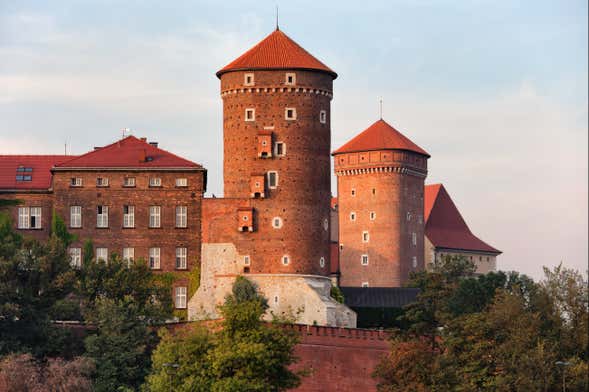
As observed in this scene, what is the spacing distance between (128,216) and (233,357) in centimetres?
2476

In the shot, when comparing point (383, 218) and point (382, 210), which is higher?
point (382, 210)

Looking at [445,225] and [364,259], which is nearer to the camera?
[364,259]

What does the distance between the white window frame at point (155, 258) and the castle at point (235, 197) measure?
0.05m

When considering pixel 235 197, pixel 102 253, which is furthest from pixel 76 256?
pixel 235 197

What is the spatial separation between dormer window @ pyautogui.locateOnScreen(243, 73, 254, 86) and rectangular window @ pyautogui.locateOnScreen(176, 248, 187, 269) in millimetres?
9744

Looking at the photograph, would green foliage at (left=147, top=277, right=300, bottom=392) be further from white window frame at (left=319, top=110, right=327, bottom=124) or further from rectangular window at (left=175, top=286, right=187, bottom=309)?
white window frame at (left=319, top=110, right=327, bottom=124)

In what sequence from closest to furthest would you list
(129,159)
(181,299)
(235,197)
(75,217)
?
(235,197) → (181,299) → (75,217) → (129,159)

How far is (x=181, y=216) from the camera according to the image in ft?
324

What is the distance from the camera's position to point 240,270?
96.2m

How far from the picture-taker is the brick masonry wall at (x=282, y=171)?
96500mm

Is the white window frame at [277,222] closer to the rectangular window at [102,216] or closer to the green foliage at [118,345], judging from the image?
the rectangular window at [102,216]

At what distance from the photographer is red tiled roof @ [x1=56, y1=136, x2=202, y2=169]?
3903 inches

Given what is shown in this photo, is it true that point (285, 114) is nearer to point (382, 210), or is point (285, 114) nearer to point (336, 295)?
point (336, 295)

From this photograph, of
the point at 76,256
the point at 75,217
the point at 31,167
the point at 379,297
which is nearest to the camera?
the point at 76,256
